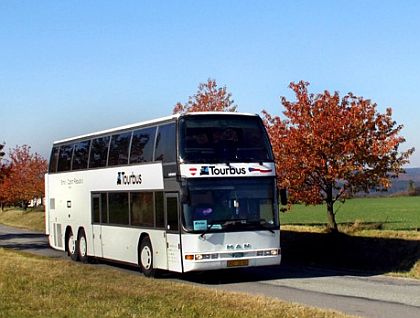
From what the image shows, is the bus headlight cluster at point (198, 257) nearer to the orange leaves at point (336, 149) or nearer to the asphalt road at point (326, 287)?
the asphalt road at point (326, 287)

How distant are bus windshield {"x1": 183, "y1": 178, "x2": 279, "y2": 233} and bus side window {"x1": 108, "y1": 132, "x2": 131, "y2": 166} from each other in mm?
3557

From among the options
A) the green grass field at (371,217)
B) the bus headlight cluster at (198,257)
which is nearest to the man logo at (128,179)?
the bus headlight cluster at (198,257)

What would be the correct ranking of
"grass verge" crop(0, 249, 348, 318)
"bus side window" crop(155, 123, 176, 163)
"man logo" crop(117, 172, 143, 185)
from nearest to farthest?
1. "grass verge" crop(0, 249, 348, 318)
2. "bus side window" crop(155, 123, 176, 163)
3. "man logo" crop(117, 172, 143, 185)

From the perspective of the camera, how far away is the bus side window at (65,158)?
23.2 meters

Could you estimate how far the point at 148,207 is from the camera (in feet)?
57.8

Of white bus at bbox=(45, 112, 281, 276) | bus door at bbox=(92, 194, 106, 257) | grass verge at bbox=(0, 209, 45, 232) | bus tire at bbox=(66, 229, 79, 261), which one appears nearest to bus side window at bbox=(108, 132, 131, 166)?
white bus at bbox=(45, 112, 281, 276)

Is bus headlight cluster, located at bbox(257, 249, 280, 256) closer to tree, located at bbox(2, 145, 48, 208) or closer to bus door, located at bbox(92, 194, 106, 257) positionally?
bus door, located at bbox(92, 194, 106, 257)

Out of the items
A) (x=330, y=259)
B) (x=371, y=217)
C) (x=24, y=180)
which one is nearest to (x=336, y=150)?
(x=330, y=259)

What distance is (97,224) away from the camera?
20859 millimetres

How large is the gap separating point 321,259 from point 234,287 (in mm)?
6472

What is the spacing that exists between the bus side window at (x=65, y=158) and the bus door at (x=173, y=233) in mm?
Result: 7488

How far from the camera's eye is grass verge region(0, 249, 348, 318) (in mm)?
10531

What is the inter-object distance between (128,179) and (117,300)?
706 centimetres

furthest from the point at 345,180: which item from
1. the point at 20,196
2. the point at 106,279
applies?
the point at 20,196
